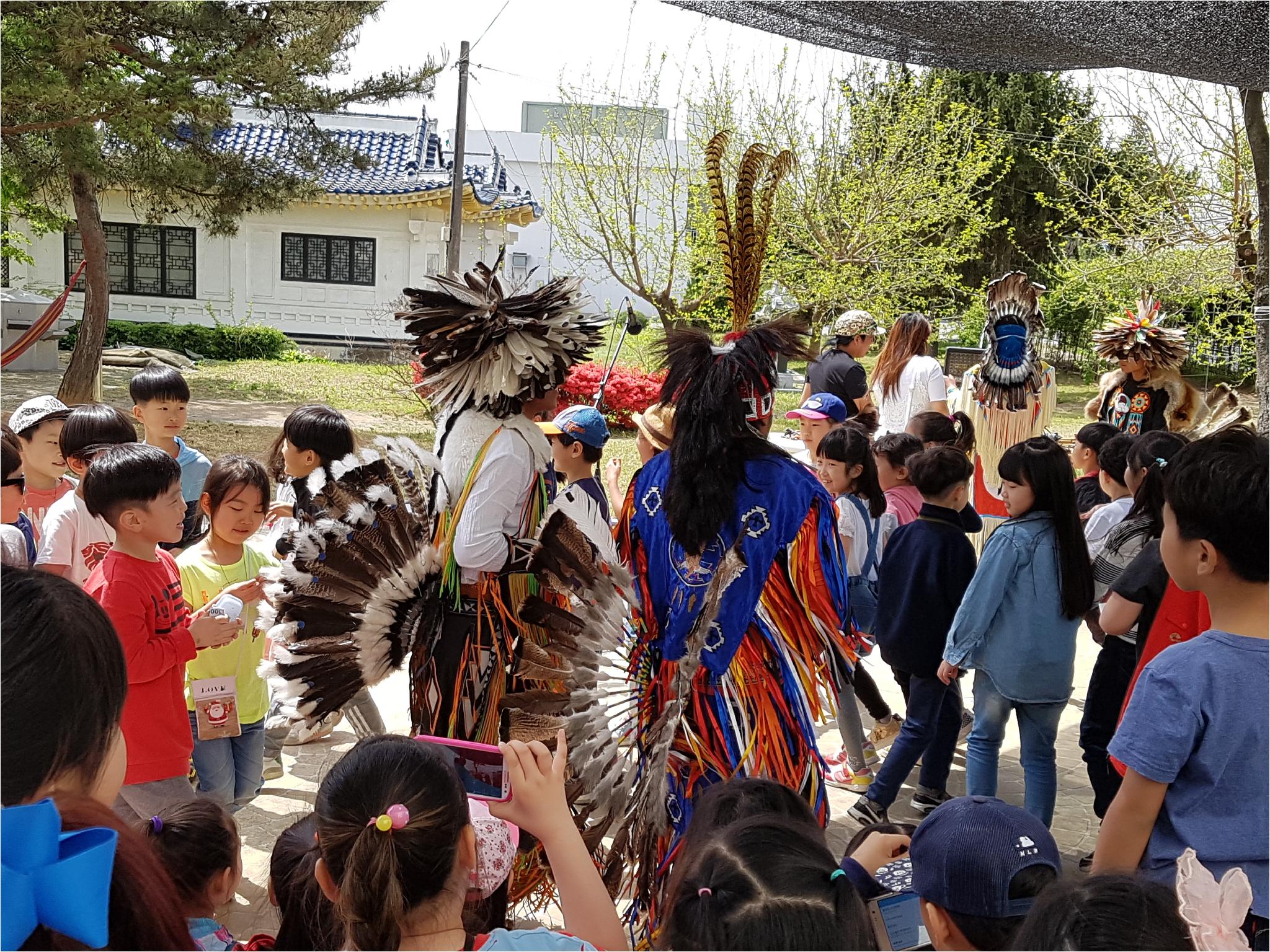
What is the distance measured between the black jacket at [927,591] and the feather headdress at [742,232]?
1.21m

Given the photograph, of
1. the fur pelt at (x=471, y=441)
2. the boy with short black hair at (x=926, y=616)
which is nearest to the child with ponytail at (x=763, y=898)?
the fur pelt at (x=471, y=441)

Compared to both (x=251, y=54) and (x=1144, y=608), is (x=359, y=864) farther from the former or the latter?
(x=251, y=54)

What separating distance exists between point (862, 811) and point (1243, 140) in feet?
33.2

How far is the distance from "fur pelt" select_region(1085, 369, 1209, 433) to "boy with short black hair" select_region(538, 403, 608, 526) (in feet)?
10.7

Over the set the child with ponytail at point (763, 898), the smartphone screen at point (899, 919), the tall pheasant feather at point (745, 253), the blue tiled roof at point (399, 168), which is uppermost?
the blue tiled roof at point (399, 168)

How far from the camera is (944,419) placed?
4.89 metres

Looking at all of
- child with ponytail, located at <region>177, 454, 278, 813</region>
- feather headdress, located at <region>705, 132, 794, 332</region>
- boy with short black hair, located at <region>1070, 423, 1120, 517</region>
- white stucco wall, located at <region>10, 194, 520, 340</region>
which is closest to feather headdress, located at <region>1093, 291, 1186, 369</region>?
boy with short black hair, located at <region>1070, 423, 1120, 517</region>

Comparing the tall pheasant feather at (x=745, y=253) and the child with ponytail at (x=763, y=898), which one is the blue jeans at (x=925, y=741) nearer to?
the tall pheasant feather at (x=745, y=253)

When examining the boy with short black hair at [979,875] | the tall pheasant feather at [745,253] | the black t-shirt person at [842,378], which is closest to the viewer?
the boy with short black hair at [979,875]

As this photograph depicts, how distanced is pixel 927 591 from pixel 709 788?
169cm

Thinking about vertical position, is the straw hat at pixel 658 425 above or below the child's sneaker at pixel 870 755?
above

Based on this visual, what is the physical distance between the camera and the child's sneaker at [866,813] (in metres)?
3.70

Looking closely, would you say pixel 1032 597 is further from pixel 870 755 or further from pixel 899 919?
pixel 899 919

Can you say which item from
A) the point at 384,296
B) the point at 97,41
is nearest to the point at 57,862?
the point at 97,41
